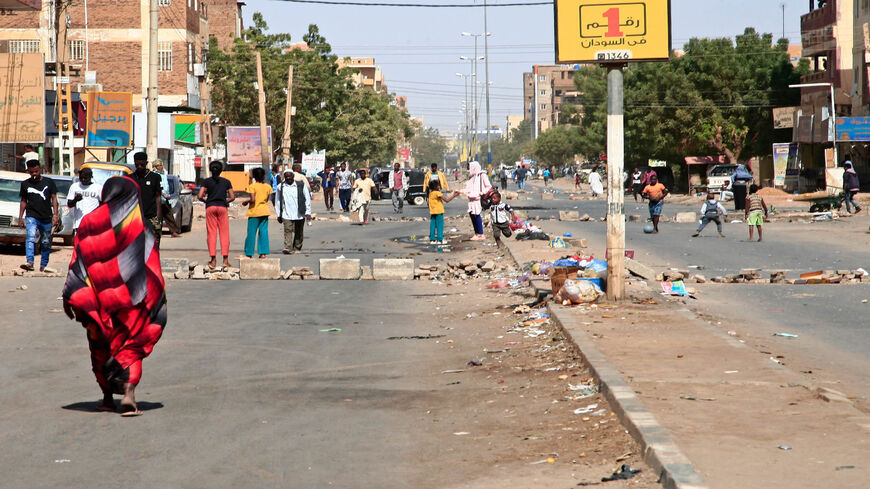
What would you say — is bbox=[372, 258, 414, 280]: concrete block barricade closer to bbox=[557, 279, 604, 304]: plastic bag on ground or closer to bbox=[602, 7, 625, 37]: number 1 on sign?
bbox=[557, 279, 604, 304]: plastic bag on ground

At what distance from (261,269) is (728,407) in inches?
482

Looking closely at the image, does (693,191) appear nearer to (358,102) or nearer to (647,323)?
(358,102)

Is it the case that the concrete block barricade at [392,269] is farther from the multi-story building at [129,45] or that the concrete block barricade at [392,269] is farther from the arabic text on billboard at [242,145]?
the multi-story building at [129,45]

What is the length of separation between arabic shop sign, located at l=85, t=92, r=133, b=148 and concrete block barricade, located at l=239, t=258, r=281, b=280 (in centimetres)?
2545

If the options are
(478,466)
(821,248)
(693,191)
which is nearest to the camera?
(478,466)

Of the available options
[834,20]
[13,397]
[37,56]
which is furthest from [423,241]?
[834,20]

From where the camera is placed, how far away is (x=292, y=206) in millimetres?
22922

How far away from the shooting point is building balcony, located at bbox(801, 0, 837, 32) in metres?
64.7

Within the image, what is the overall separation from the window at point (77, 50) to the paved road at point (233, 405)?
62.0 m

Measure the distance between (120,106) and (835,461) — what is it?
1583 inches

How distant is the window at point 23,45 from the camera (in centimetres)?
6078

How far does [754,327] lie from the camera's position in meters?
12.2

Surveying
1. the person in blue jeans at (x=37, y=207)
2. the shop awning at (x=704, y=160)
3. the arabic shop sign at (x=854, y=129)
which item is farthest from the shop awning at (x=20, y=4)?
the shop awning at (x=704, y=160)

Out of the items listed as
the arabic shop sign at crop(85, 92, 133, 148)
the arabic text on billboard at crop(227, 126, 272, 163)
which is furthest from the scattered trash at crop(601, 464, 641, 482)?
the arabic text on billboard at crop(227, 126, 272, 163)
